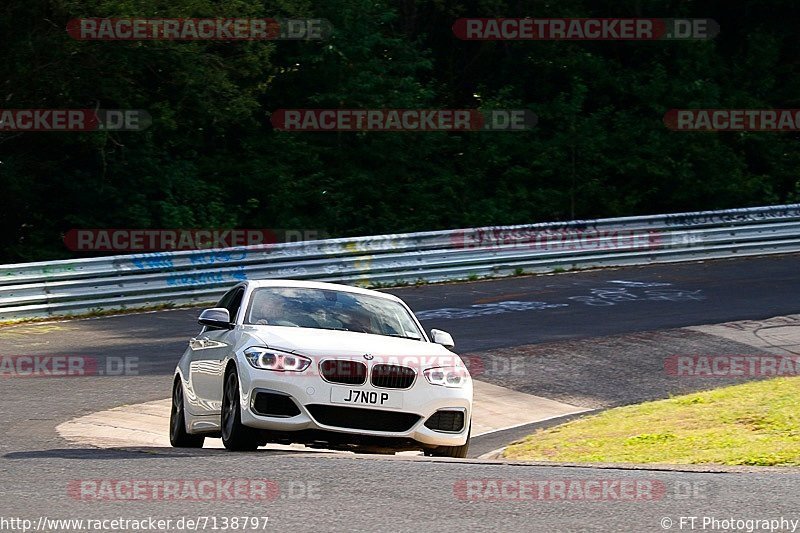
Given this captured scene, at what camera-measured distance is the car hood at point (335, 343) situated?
9.85 m

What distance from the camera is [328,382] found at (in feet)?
31.9

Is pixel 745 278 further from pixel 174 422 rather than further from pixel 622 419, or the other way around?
pixel 174 422

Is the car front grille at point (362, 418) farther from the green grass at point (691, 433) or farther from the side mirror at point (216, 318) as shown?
the green grass at point (691, 433)

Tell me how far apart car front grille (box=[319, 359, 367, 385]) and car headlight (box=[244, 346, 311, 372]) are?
14 centimetres

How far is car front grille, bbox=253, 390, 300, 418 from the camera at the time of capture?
9.67m

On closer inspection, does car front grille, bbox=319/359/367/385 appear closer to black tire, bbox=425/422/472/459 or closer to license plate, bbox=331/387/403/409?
license plate, bbox=331/387/403/409

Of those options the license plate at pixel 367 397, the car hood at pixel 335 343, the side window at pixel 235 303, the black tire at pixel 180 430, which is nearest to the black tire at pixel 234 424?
the car hood at pixel 335 343

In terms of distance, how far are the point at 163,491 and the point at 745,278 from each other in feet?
62.9

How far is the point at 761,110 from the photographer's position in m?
35.2

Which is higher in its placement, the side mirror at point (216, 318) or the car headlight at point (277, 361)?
→ the side mirror at point (216, 318)

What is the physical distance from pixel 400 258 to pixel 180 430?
13.5 m

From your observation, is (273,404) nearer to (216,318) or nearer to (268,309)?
(216,318)

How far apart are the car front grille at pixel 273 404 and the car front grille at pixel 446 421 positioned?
3.56 ft

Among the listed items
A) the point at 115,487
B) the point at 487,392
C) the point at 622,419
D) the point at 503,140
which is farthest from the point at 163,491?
the point at 503,140
